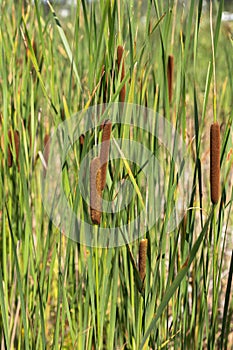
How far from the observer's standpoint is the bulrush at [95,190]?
2.16 ft

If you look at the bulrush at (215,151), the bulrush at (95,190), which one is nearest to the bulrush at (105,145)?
the bulrush at (95,190)

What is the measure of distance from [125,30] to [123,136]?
26cm

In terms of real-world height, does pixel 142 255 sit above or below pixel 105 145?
below

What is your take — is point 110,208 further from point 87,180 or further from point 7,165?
point 7,165

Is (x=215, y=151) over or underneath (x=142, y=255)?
over

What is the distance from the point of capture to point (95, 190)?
2.20 feet

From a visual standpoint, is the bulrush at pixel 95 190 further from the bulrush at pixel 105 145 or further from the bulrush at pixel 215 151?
the bulrush at pixel 215 151

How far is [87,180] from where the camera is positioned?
79 centimetres

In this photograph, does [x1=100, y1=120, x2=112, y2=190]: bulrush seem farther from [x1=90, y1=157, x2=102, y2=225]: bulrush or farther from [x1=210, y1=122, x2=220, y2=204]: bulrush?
[x1=210, y1=122, x2=220, y2=204]: bulrush

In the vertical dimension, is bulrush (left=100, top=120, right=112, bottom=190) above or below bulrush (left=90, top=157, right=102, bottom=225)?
above

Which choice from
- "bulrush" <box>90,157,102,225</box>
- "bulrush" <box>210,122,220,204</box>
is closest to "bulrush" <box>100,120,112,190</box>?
"bulrush" <box>90,157,102,225</box>

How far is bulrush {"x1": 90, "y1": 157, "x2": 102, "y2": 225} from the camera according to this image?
2.16 ft

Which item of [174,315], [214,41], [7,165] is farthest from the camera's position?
[7,165]

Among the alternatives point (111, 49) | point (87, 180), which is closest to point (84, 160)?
point (87, 180)
